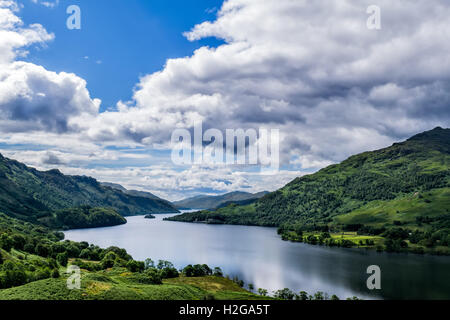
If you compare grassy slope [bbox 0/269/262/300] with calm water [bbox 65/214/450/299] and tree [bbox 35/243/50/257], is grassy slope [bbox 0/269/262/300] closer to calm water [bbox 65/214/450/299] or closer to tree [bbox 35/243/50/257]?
calm water [bbox 65/214/450/299]

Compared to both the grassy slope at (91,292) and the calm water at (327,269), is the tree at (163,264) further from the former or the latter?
the grassy slope at (91,292)

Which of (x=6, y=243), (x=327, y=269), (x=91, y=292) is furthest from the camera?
(x=327, y=269)

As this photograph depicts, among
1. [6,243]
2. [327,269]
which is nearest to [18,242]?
[6,243]

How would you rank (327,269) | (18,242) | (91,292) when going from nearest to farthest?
(91,292)
(18,242)
(327,269)

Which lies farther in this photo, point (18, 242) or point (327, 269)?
point (327, 269)

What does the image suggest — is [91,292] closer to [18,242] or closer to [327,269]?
[18,242]

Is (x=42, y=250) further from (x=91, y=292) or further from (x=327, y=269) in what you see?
(x=327, y=269)

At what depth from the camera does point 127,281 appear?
274 ft

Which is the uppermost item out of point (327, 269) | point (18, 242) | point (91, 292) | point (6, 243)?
point (91, 292)

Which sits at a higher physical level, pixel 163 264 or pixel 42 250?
pixel 42 250

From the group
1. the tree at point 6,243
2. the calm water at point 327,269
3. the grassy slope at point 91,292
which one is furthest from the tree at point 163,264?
the grassy slope at point 91,292
